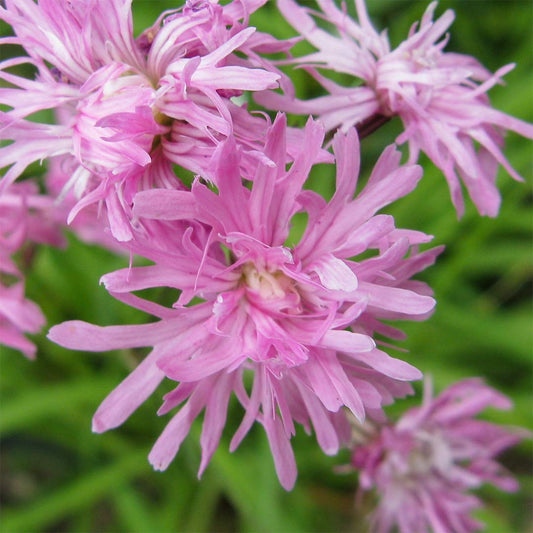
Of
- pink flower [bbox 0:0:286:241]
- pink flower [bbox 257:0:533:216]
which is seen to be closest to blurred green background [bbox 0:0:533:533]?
pink flower [bbox 257:0:533:216]

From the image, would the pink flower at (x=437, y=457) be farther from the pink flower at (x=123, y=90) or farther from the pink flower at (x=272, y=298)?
the pink flower at (x=123, y=90)

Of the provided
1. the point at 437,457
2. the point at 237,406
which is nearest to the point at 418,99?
the point at 437,457

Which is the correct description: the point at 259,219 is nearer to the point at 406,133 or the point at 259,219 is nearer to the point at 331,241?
the point at 331,241

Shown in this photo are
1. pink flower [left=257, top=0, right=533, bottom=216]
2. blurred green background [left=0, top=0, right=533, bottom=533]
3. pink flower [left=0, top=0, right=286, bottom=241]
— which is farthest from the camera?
blurred green background [left=0, top=0, right=533, bottom=533]

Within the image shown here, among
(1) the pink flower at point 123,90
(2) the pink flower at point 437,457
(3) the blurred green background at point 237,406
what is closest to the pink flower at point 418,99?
(1) the pink flower at point 123,90

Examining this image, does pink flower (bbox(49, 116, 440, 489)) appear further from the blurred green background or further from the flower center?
the blurred green background

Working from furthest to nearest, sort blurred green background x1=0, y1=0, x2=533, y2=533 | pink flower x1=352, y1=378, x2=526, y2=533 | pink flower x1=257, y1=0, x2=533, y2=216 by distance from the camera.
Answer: blurred green background x1=0, y1=0, x2=533, y2=533, pink flower x1=352, y1=378, x2=526, y2=533, pink flower x1=257, y1=0, x2=533, y2=216
